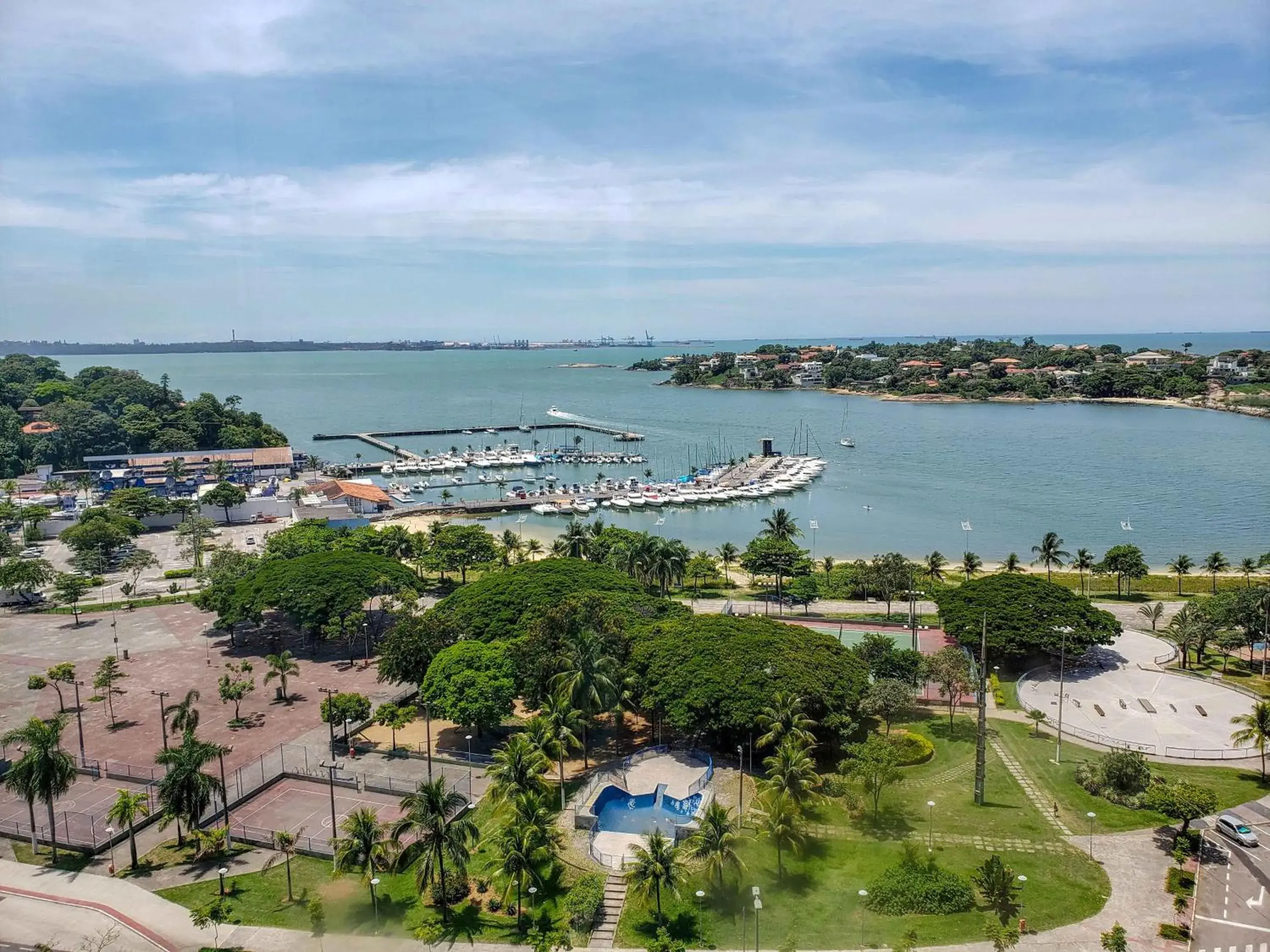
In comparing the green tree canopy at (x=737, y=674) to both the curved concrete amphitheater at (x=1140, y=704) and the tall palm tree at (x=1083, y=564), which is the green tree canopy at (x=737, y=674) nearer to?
the curved concrete amphitheater at (x=1140, y=704)

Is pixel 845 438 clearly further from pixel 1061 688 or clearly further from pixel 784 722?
pixel 784 722

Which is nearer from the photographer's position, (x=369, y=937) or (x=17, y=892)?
(x=369, y=937)

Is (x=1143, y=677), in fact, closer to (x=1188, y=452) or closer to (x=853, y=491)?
(x=853, y=491)

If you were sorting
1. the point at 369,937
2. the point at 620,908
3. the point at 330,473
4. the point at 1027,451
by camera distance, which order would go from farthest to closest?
the point at 1027,451, the point at 330,473, the point at 620,908, the point at 369,937

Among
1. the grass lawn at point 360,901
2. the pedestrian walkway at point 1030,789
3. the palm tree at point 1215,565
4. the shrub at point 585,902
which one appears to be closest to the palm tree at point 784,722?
the shrub at point 585,902

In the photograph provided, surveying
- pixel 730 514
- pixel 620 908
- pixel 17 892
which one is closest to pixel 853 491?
pixel 730 514

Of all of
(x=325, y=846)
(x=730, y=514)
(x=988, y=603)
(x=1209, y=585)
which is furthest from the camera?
(x=730, y=514)
